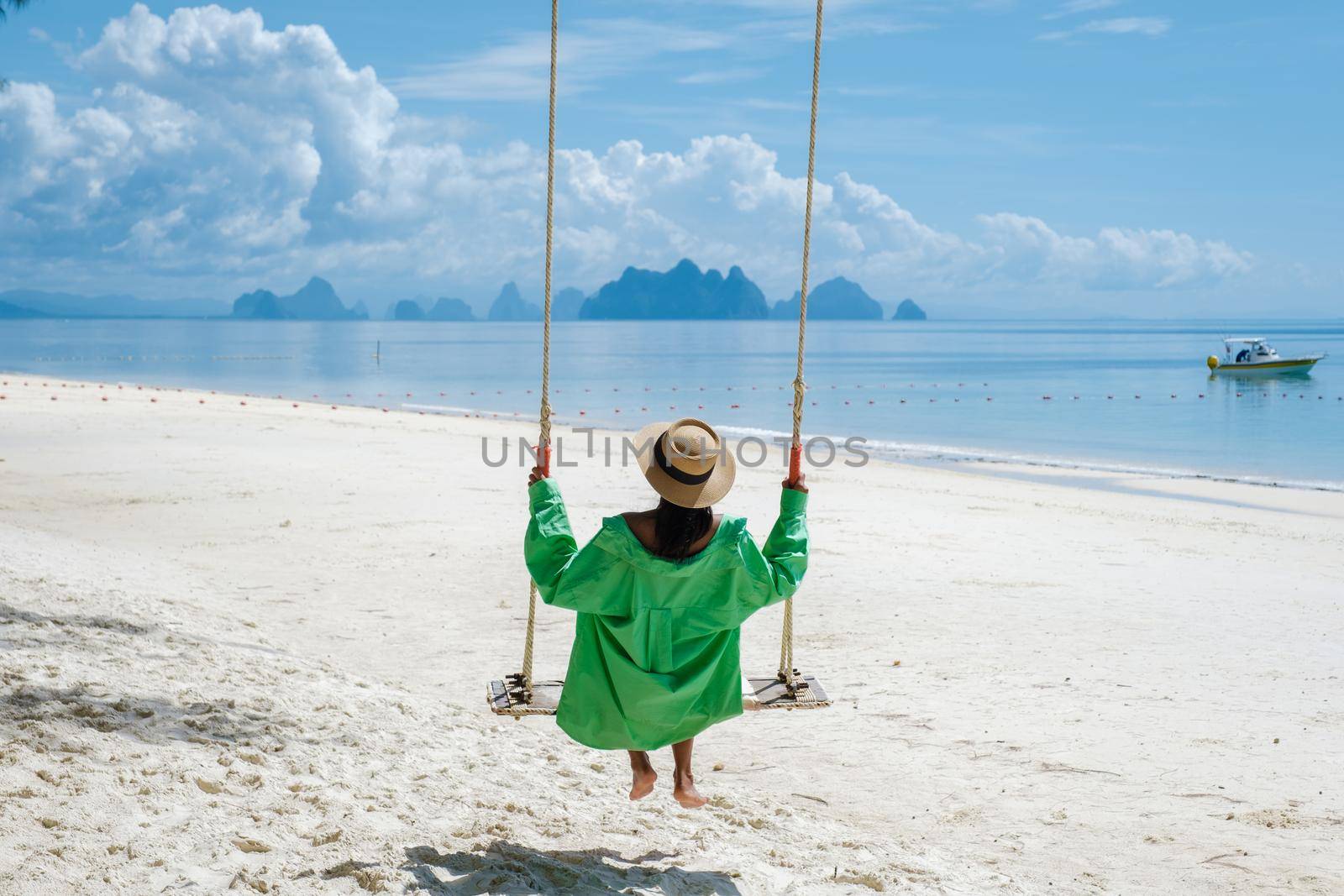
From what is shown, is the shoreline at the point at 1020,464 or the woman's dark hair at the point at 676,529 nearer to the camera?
the woman's dark hair at the point at 676,529

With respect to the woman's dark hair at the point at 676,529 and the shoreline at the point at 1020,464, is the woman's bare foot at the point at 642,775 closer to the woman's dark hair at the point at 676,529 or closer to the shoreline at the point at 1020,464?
the woman's dark hair at the point at 676,529

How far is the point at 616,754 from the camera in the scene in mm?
5227

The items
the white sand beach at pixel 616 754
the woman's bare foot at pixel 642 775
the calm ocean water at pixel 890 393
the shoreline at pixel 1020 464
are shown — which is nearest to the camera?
the woman's bare foot at pixel 642 775

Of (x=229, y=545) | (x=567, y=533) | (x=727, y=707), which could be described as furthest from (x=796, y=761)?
(x=229, y=545)

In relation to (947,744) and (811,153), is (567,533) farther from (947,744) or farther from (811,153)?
(947,744)

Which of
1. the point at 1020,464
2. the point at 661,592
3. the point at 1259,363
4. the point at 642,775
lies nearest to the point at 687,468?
the point at 661,592

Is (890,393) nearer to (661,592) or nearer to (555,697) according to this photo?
(555,697)

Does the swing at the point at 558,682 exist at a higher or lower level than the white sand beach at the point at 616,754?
higher

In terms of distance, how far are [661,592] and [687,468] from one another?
0.40 meters

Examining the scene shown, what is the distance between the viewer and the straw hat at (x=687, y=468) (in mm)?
3385

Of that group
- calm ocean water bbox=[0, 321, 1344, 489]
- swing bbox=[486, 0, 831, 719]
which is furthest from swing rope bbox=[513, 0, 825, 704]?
calm ocean water bbox=[0, 321, 1344, 489]

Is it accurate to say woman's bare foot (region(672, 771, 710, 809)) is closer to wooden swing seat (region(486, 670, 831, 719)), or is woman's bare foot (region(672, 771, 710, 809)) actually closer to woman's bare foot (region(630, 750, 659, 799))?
woman's bare foot (region(630, 750, 659, 799))

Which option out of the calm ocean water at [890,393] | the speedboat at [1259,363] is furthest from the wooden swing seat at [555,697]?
the speedboat at [1259,363]

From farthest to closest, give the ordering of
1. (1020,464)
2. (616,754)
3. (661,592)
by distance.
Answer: (1020,464) < (616,754) < (661,592)
